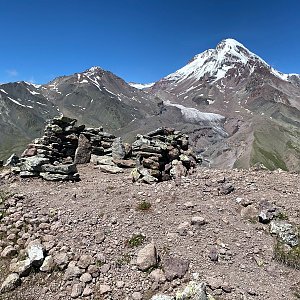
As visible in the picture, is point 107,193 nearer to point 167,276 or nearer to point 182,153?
point 167,276

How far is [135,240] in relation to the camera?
13.7m

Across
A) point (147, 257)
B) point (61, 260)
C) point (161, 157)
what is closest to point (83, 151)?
point (161, 157)

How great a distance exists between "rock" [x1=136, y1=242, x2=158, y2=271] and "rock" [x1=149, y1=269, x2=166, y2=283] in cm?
32

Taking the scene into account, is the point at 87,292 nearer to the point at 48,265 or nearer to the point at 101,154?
the point at 48,265

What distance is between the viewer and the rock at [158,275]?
11.8 meters

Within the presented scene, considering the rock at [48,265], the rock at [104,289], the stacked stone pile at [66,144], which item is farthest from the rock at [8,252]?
the stacked stone pile at [66,144]

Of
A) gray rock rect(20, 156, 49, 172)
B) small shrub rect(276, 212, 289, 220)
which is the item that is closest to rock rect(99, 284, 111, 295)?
small shrub rect(276, 212, 289, 220)

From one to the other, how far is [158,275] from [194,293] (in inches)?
73.7

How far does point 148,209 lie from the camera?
16.0 meters

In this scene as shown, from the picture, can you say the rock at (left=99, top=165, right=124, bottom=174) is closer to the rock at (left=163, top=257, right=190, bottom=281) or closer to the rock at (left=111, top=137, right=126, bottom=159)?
the rock at (left=111, top=137, right=126, bottom=159)

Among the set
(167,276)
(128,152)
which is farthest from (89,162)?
(167,276)

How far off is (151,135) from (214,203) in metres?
11.6

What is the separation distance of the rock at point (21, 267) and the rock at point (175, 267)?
198 inches

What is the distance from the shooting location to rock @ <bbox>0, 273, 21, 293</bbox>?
38.0 feet
